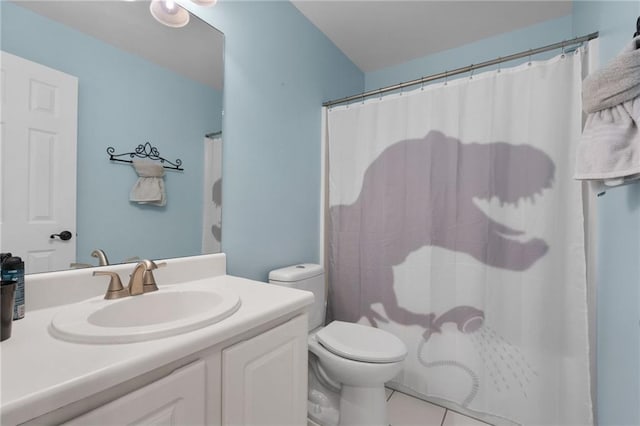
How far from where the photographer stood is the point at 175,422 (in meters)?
0.62

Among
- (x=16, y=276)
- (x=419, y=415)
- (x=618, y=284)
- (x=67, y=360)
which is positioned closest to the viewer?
(x=67, y=360)

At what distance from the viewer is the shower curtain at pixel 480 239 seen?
4.26 ft

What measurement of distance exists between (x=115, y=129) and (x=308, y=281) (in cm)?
115

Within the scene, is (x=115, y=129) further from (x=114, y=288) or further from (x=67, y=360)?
(x=67, y=360)

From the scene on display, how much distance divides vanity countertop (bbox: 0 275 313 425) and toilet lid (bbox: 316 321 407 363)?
0.65m

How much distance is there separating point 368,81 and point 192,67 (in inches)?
70.3

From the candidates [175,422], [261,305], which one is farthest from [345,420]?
[175,422]

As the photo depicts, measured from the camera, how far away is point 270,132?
5.21 ft

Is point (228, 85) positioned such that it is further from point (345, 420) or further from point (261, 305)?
point (345, 420)

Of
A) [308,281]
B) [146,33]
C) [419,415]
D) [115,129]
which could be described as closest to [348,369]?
[308,281]

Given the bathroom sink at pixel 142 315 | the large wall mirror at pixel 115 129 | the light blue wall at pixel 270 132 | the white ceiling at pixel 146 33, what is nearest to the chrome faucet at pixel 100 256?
the large wall mirror at pixel 115 129

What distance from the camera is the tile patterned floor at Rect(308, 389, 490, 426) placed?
4.89 ft

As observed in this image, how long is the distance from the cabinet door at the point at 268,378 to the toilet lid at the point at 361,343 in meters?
0.37

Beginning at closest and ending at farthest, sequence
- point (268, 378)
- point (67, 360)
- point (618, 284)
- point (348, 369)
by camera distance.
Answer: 1. point (67, 360)
2. point (268, 378)
3. point (618, 284)
4. point (348, 369)
